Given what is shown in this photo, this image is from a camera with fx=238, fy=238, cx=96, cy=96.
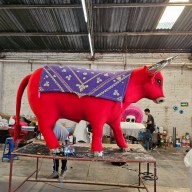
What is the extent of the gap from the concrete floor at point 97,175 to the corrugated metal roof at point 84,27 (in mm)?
3759

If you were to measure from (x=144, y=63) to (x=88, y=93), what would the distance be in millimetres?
6567

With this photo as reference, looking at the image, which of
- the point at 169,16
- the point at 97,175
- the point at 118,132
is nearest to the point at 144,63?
the point at 169,16

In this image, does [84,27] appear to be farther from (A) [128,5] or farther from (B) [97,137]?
(B) [97,137]

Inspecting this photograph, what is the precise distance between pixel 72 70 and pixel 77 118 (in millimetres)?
617

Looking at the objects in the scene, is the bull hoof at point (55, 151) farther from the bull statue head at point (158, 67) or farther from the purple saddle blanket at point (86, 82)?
the bull statue head at point (158, 67)

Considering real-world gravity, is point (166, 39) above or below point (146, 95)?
above

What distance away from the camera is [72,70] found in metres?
3.02

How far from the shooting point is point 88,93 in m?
2.85

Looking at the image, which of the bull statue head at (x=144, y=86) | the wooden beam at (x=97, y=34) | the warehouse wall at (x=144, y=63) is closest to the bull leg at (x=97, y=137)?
the bull statue head at (x=144, y=86)

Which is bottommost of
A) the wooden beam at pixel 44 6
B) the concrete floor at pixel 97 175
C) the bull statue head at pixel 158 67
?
the concrete floor at pixel 97 175

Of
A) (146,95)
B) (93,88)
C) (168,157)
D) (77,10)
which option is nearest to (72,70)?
(93,88)

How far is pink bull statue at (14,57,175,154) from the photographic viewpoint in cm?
288

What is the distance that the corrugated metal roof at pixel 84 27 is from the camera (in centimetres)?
598

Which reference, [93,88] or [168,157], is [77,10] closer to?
[93,88]
